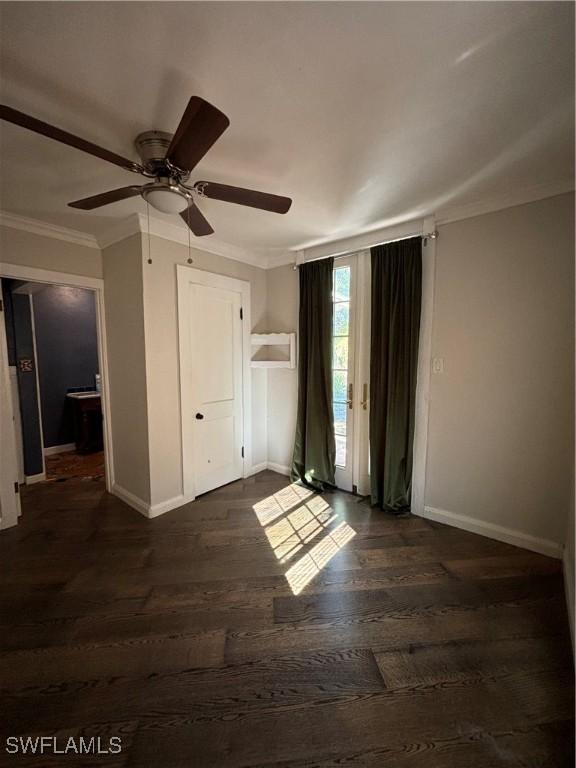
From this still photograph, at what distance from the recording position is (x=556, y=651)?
146 cm

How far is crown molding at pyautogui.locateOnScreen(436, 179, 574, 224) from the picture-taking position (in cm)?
197

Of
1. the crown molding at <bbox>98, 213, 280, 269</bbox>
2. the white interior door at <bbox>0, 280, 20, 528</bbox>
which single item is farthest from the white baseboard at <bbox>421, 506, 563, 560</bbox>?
the white interior door at <bbox>0, 280, 20, 528</bbox>

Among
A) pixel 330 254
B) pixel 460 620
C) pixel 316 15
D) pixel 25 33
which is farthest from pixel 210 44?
pixel 460 620

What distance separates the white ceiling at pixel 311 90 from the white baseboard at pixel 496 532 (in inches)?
96.5

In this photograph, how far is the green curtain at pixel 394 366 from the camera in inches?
100

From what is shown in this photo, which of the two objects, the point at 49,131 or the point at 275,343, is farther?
the point at 275,343

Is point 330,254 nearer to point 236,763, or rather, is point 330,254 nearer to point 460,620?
point 460,620

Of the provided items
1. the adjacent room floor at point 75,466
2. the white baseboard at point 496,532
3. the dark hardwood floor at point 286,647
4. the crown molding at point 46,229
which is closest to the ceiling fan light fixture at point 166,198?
the crown molding at point 46,229

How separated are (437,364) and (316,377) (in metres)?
1.15

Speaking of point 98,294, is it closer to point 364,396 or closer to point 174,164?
point 174,164

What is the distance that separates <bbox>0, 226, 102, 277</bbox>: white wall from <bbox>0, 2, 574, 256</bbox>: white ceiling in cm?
46

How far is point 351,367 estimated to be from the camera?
9.91 feet

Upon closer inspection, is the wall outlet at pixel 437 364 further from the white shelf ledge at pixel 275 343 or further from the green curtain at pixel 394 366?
the white shelf ledge at pixel 275 343

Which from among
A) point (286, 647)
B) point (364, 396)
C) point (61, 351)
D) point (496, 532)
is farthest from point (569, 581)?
point (61, 351)
